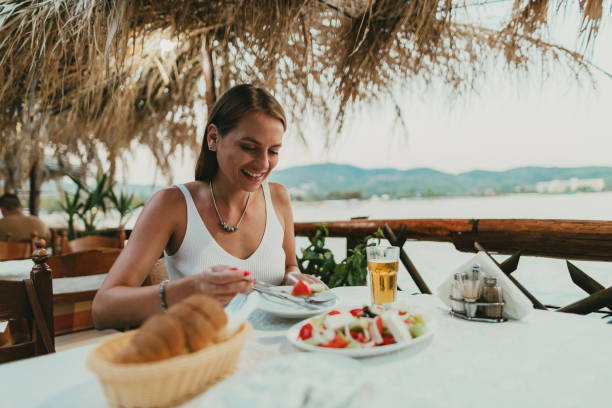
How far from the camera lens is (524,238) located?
2.17m

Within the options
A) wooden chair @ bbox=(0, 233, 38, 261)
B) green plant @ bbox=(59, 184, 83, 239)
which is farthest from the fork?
green plant @ bbox=(59, 184, 83, 239)

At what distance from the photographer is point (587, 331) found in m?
0.94

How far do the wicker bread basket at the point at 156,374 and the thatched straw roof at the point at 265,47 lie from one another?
1.70m

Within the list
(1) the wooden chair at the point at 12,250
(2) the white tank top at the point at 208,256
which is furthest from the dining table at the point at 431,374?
(1) the wooden chair at the point at 12,250

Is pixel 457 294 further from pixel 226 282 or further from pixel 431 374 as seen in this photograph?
pixel 226 282

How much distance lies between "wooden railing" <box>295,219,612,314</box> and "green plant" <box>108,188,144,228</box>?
12.6 ft

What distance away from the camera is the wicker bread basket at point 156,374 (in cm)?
51

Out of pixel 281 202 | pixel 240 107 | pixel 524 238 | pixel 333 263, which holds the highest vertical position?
pixel 240 107

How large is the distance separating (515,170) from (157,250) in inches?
183

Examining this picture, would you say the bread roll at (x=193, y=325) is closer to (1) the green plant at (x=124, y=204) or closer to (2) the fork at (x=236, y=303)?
(2) the fork at (x=236, y=303)

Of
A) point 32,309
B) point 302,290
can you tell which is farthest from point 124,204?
point 302,290

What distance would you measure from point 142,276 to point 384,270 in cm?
77

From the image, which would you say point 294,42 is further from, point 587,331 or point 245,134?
point 587,331

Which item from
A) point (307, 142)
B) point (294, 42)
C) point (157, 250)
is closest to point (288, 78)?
point (294, 42)
